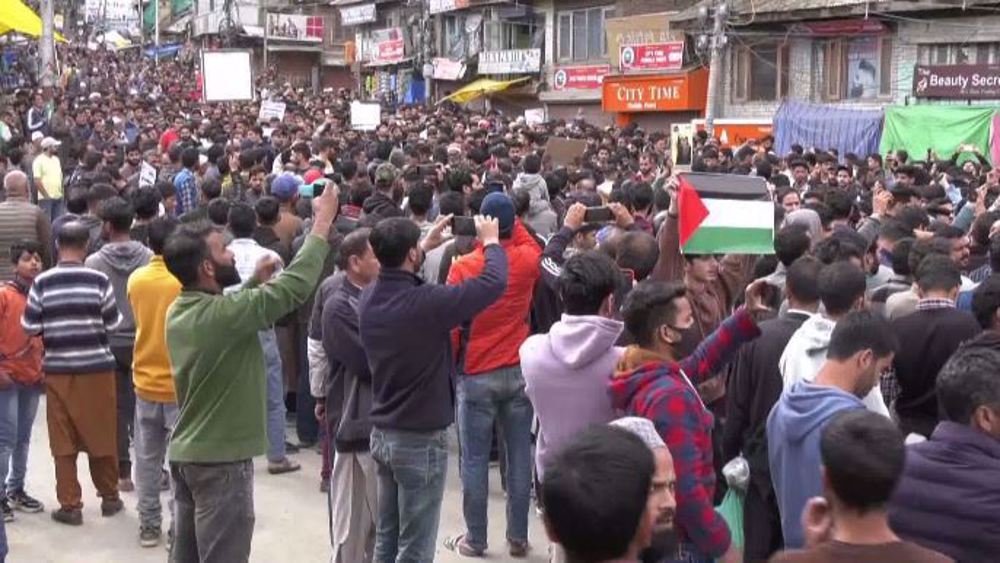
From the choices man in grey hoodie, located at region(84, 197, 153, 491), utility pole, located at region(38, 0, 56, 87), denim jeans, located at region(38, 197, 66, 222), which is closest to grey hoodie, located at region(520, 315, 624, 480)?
man in grey hoodie, located at region(84, 197, 153, 491)

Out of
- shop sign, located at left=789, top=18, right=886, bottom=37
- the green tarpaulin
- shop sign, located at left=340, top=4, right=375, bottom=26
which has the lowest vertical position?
the green tarpaulin

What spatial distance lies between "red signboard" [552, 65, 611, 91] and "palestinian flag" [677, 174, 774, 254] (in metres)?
26.0

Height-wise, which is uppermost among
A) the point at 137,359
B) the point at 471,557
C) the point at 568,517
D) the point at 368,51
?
the point at 368,51

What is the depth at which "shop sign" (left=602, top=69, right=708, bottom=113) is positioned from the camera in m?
28.1

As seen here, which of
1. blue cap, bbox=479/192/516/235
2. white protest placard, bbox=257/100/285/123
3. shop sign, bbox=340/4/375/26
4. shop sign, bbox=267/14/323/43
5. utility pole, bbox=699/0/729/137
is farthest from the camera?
shop sign, bbox=267/14/323/43

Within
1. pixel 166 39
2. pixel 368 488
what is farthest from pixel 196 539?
pixel 166 39

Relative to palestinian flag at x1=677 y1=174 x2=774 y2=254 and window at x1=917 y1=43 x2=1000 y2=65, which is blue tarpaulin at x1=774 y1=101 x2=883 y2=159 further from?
palestinian flag at x1=677 y1=174 x2=774 y2=254

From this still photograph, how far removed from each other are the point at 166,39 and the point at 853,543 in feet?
249

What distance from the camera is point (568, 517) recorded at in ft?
8.03

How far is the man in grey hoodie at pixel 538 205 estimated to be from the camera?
9.45 m

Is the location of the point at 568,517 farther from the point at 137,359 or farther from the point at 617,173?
the point at 617,173

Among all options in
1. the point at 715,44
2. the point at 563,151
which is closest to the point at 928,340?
the point at 563,151

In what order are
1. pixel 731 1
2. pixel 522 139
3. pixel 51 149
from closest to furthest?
pixel 51 149 < pixel 522 139 < pixel 731 1

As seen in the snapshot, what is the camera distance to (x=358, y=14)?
4566cm
